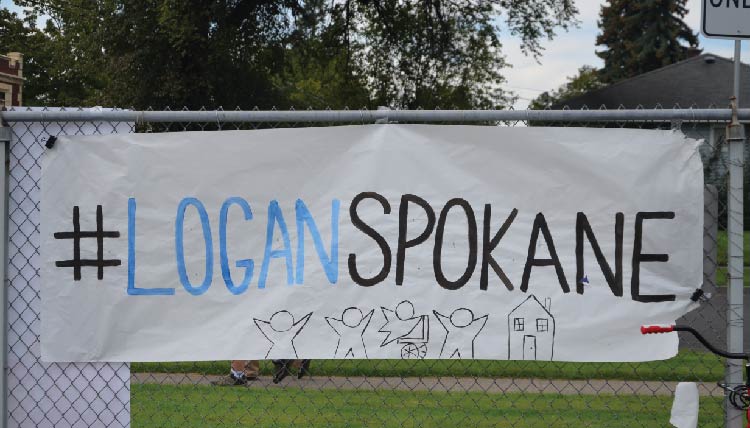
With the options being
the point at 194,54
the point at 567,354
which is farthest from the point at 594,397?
the point at 194,54

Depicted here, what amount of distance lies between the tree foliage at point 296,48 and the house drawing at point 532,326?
2004cm

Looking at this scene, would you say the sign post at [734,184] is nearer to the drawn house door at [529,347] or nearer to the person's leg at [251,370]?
the drawn house door at [529,347]

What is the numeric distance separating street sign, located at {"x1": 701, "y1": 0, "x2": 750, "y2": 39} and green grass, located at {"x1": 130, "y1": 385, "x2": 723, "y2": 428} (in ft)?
11.1

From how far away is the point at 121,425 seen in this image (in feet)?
16.0

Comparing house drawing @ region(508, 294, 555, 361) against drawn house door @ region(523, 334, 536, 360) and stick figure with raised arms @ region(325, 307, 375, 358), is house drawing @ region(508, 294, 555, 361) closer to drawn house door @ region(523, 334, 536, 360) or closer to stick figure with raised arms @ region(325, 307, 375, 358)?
drawn house door @ region(523, 334, 536, 360)

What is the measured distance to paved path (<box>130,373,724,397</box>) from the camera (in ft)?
28.0

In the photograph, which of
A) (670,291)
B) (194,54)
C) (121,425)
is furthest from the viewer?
(194,54)

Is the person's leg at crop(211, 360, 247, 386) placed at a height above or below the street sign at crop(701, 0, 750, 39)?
below

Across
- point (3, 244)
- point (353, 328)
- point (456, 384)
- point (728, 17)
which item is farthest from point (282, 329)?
point (456, 384)

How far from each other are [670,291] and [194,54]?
21157mm

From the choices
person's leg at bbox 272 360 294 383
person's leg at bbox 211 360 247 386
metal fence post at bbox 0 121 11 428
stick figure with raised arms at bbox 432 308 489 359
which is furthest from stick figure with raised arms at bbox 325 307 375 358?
person's leg at bbox 211 360 247 386

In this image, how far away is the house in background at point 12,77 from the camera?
45.4 meters

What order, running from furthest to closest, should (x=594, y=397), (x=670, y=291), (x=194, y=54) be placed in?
1. (x=194, y=54)
2. (x=594, y=397)
3. (x=670, y=291)

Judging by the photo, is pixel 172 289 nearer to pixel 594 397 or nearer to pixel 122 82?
pixel 594 397
